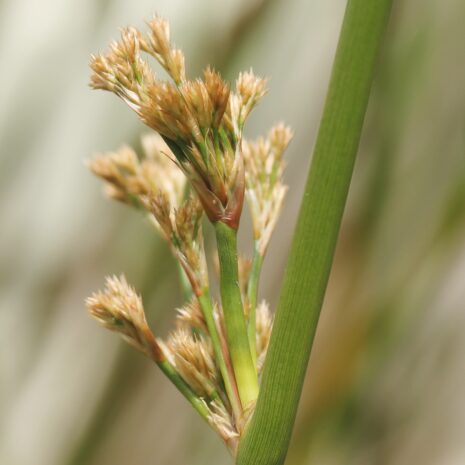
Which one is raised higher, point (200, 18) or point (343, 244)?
point (200, 18)

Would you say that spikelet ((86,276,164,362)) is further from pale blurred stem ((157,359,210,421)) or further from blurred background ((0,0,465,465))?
blurred background ((0,0,465,465))

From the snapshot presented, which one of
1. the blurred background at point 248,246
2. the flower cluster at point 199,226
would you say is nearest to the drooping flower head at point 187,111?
the flower cluster at point 199,226

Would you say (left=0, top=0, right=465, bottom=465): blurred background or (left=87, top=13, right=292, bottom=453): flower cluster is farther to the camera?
(left=0, top=0, right=465, bottom=465): blurred background

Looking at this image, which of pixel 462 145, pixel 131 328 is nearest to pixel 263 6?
pixel 462 145

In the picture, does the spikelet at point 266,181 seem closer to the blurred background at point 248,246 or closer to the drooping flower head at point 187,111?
the drooping flower head at point 187,111

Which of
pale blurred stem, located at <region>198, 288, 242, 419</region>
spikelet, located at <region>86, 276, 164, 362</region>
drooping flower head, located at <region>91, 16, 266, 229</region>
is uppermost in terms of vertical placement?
drooping flower head, located at <region>91, 16, 266, 229</region>

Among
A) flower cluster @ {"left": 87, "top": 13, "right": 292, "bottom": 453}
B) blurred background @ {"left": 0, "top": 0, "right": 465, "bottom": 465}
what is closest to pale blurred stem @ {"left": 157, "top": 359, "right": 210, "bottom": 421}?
flower cluster @ {"left": 87, "top": 13, "right": 292, "bottom": 453}

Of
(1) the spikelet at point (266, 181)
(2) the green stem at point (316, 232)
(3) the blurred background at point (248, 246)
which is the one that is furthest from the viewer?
(3) the blurred background at point (248, 246)

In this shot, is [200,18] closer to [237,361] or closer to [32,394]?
[32,394]
